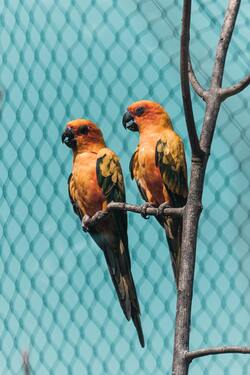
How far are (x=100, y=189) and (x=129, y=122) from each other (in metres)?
0.17

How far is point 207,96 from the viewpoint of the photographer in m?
1.06

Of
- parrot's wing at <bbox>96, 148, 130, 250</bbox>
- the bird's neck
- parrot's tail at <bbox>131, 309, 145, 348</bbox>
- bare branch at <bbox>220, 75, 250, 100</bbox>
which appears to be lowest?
parrot's tail at <bbox>131, 309, 145, 348</bbox>

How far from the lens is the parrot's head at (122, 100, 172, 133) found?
1.88 metres

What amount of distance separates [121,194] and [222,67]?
81 cm

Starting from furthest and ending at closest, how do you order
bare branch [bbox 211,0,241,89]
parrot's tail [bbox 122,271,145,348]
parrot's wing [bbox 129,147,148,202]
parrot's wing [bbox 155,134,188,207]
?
parrot's wing [bbox 129,147,148,202] < parrot's wing [bbox 155,134,188,207] < parrot's tail [bbox 122,271,145,348] < bare branch [bbox 211,0,241,89]

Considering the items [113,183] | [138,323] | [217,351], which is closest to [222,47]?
[217,351]

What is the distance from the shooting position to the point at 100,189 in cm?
188

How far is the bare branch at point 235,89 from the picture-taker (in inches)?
40.6

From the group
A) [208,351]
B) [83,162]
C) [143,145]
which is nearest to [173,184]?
[143,145]

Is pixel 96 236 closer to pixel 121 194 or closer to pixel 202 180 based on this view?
pixel 121 194

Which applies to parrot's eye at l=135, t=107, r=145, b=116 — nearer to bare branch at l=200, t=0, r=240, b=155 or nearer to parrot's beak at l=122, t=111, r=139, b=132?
parrot's beak at l=122, t=111, r=139, b=132

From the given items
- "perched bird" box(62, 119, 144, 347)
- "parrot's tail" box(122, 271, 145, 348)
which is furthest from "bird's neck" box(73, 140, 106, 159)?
"parrot's tail" box(122, 271, 145, 348)

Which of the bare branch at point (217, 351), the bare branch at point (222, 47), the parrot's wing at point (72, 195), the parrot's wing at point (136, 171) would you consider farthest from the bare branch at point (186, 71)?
the parrot's wing at point (72, 195)

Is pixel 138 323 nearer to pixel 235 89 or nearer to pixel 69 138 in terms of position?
pixel 235 89
